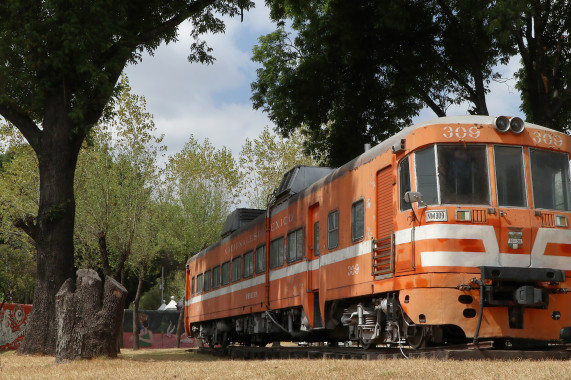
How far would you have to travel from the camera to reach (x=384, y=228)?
12.0 metres

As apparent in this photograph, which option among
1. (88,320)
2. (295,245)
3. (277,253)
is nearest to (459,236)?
(295,245)

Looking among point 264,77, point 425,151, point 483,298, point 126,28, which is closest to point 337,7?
point 264,77

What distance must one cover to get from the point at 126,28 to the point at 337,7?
8478 mm

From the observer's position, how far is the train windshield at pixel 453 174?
10953 millimetres

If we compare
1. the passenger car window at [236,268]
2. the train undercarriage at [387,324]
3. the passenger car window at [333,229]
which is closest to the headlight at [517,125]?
the train undercarriage at [387,324]

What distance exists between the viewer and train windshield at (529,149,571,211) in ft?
37.1

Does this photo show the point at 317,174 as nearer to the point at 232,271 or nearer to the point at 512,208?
the point at 232,271

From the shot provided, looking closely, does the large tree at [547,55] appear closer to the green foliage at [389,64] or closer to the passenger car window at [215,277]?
the green foliage at [389,64]

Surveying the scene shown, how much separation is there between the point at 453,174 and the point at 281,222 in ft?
24.0

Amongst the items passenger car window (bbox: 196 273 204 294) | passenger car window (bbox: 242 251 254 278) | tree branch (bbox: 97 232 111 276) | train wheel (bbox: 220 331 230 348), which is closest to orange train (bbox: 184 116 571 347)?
passenger car window (bbox: 242 251 254 278)

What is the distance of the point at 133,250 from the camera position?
3697 cm

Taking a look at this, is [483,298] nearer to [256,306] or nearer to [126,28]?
[256,306]

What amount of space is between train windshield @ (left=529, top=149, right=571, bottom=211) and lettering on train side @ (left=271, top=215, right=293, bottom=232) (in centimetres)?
690

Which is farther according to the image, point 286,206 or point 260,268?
point 260,268
